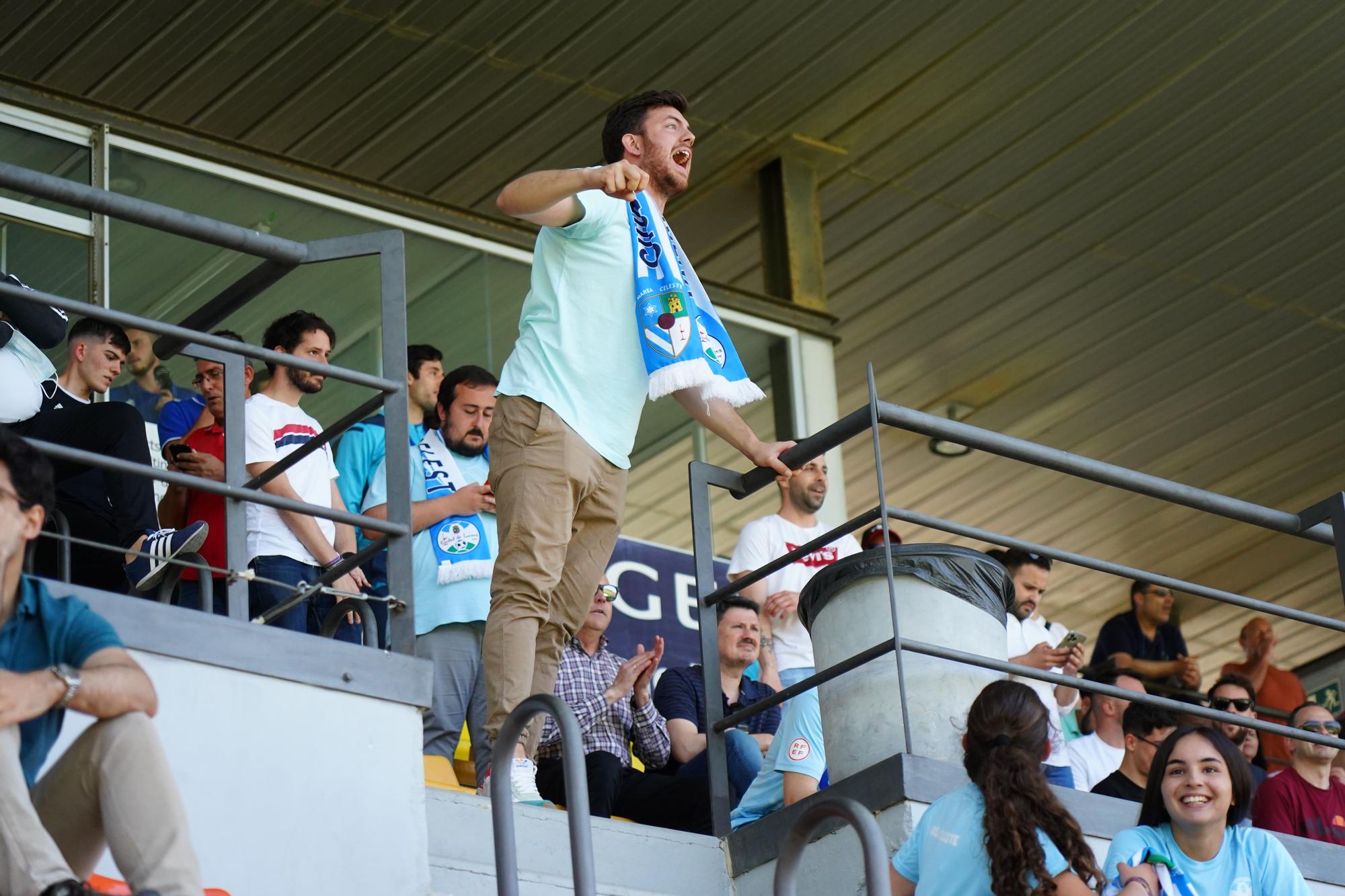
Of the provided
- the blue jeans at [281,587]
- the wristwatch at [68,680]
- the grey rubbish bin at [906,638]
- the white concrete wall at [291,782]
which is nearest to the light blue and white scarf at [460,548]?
the blue jeans at [281,587]

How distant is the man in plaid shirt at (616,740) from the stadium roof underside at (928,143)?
3968mm

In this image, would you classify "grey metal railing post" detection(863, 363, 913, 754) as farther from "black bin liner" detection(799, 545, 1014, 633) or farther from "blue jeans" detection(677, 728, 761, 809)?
"blue jeans" detection(677, 728, 761, 809)

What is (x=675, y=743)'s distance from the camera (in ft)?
24.0

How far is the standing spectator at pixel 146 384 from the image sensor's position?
8906mm

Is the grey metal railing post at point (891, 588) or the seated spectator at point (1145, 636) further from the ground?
the seated spectator at point (1145, 636)

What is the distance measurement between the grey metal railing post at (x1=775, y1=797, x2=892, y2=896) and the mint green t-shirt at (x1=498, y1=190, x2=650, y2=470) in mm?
1896

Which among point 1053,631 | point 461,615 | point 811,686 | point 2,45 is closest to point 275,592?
point 461,615

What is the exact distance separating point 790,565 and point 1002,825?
3.60 meters

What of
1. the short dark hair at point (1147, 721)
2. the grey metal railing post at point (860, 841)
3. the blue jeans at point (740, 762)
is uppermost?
the short dark hair at point (1147, 721)

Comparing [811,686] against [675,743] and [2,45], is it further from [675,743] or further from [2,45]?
[2,45]

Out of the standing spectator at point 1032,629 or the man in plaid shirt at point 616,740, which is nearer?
Result: the man in plaid shirt at point 616,740

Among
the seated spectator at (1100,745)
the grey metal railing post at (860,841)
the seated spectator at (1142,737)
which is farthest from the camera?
the seated spectator at (1100,745)

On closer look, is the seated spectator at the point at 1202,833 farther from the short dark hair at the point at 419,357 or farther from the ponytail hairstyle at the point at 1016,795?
the short dark hair at the point at 419,357

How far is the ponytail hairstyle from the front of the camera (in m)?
4.66
